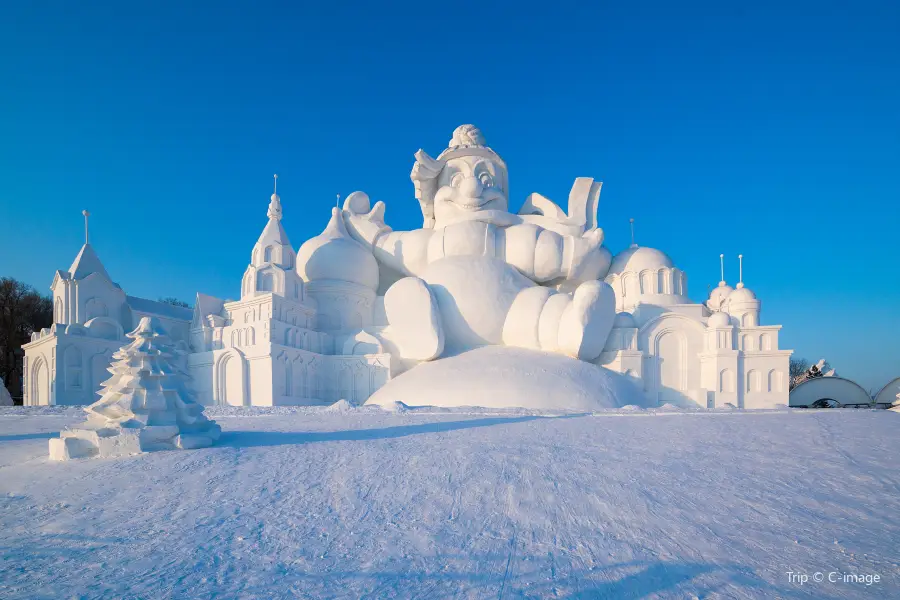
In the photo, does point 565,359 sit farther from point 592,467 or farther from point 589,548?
point 589,548

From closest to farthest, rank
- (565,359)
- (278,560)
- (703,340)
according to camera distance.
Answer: (278,560), (565,359), (703,340)

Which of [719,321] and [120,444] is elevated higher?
[719,321]

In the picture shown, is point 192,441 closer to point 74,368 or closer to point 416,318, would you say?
point 416,318

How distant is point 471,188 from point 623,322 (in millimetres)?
6538

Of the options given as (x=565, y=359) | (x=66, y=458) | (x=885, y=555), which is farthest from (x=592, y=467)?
(x=565, y=359)

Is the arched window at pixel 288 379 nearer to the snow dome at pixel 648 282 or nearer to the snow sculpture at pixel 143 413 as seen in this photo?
the snow sculpture at pixel 143 413

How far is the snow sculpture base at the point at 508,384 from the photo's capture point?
1452 cm

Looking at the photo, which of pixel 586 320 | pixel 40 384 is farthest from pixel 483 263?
pixel 40 384

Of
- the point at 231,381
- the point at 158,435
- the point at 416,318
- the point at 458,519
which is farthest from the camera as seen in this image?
the point at 416,318

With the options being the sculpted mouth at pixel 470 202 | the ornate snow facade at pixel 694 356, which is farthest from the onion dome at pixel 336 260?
the ornate snow facade at pixel 694 356

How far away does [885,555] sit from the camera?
4.18 metres

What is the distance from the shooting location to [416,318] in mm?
16859

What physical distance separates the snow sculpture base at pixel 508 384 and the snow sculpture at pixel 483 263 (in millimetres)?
912

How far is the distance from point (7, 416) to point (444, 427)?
8.56 m
